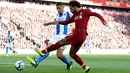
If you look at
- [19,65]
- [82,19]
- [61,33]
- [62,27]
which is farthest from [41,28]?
[82,19]

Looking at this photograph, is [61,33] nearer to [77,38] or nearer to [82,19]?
[82,19]

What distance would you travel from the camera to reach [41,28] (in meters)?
51.7

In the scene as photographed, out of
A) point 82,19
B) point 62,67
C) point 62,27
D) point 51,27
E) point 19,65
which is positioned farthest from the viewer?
point 51,27

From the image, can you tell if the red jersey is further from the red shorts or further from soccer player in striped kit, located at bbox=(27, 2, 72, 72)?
soccer player in striped kit, located at bbox=(27, 2, 72, 72)

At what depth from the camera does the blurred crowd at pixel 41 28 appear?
47.1m

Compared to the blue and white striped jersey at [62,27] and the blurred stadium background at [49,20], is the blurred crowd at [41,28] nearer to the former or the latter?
the blurred stadium background at [49,20]

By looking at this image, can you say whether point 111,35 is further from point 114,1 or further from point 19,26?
point 19,26

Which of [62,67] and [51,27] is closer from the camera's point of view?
[62,67]

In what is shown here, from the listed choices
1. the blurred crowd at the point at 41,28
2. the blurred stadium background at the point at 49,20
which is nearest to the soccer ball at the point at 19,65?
the blurred stadium background at the point at 49,20

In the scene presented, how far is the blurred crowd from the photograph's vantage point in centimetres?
4711

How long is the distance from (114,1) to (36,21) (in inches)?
958

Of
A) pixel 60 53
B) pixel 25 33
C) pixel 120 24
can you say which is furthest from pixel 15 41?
pixel 60 53

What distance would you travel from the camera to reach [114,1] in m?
72.6

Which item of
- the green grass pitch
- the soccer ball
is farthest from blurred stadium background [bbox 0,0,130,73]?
the soccer ball
